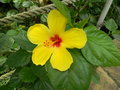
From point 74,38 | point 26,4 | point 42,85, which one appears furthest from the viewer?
point 26,4

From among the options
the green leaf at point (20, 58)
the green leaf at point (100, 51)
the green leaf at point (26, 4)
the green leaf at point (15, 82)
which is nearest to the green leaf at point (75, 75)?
the green leaf at point (100, 51)

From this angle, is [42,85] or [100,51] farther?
[42,85]

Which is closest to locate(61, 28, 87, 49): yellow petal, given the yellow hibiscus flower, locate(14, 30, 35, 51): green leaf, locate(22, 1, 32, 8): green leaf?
the yellow hibiscus flower

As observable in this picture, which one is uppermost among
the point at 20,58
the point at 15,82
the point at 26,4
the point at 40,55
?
the point at 40,55

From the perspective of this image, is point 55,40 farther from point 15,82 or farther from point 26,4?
point 26,4

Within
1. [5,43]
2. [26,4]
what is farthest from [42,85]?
[26,4]

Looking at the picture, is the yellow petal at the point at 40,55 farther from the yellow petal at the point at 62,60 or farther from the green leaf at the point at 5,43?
the green leaf at the point at 5,43

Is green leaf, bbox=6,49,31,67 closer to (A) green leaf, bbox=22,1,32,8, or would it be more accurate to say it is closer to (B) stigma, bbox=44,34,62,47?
(B) stigma, bbox=44,34,62,47
